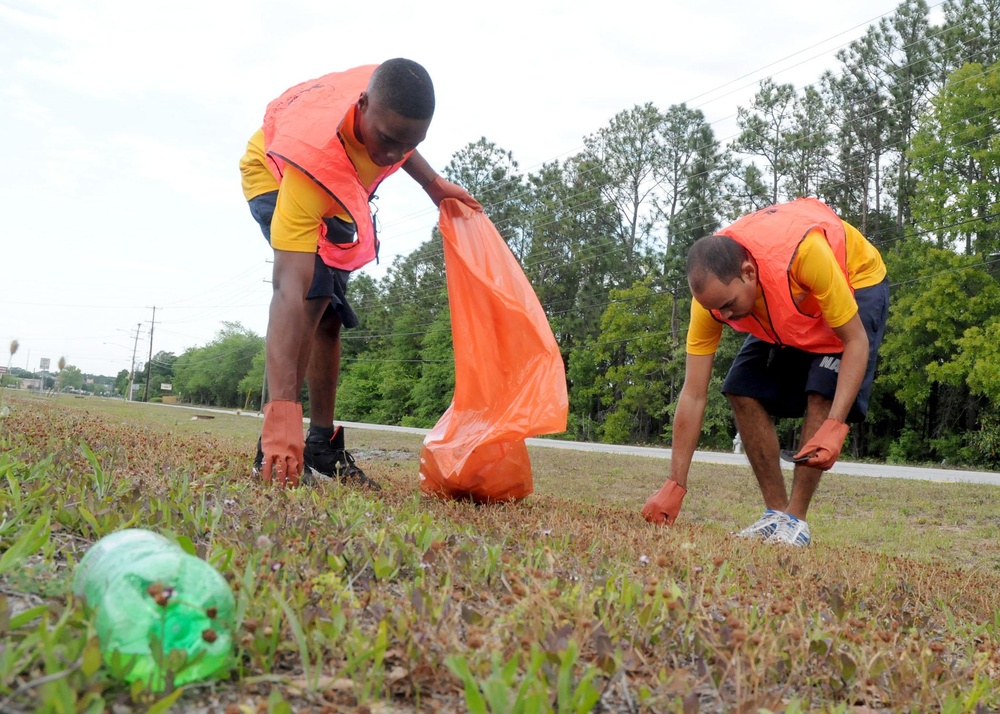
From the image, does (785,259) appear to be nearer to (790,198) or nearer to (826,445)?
(826,445)

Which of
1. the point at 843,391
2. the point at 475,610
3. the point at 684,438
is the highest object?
the point at 843,391

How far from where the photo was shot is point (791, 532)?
3.76 meters

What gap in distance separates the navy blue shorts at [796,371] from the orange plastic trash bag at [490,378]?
1009 mm

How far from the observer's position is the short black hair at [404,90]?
128 inches

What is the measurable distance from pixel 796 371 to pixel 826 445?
2.12 feet

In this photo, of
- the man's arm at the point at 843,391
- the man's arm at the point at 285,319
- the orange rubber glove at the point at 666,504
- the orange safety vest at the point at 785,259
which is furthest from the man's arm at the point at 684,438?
the man's arm at the point at 285,319

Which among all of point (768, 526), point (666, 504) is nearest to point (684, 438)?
point (666, 504)

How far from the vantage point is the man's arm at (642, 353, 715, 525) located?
13.0ft

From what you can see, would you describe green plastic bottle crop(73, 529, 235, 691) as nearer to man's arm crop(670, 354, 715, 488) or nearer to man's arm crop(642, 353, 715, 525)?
man's arm crop(642, 353, 715, 525)

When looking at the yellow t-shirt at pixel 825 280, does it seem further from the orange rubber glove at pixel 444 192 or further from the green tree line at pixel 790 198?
the green tree line at pixel 790 198

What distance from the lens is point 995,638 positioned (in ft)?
7.27

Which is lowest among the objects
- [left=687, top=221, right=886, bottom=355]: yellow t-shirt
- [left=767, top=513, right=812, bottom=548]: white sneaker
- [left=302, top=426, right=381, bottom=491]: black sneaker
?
[left=767, top=513, right=812, bottom=548]: white sneaker

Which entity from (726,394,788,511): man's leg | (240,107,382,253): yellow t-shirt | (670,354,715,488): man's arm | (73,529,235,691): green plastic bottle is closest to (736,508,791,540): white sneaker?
(726,394,788,511): man's leg

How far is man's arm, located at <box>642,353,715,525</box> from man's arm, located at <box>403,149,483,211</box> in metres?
1.39
